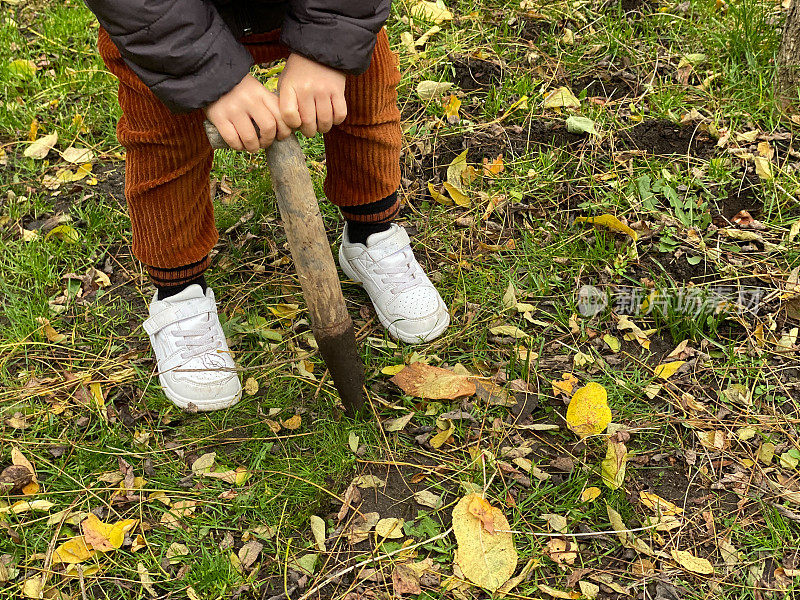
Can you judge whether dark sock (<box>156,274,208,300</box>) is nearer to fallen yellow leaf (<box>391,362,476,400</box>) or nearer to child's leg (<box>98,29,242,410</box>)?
child's leg (<box>98,29,242,410</box>)

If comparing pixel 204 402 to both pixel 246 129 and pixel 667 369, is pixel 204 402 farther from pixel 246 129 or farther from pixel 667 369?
pixel 667 369

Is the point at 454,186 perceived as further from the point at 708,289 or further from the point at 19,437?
the point at 19,437

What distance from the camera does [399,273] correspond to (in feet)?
7.44

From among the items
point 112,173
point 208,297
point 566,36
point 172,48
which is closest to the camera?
point 172,48

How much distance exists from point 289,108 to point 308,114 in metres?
0.07

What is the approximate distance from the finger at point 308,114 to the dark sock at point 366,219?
0.59 m

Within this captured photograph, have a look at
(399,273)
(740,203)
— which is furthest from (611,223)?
(399,273)

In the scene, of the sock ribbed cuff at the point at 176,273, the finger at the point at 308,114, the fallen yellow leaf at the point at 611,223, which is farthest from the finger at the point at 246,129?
the fallen yellow leaf at the point at 611,223

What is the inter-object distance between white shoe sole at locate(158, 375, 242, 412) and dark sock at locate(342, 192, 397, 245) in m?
0.60

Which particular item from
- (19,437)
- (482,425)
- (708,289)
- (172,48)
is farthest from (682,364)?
(19,437)

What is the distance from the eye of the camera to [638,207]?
8.20 ft

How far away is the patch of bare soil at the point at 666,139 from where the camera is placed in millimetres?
2666

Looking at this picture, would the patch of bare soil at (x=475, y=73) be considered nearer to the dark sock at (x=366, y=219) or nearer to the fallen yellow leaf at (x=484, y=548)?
the dark sock at (x=366, y=219)

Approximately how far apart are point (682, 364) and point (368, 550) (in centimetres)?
101
